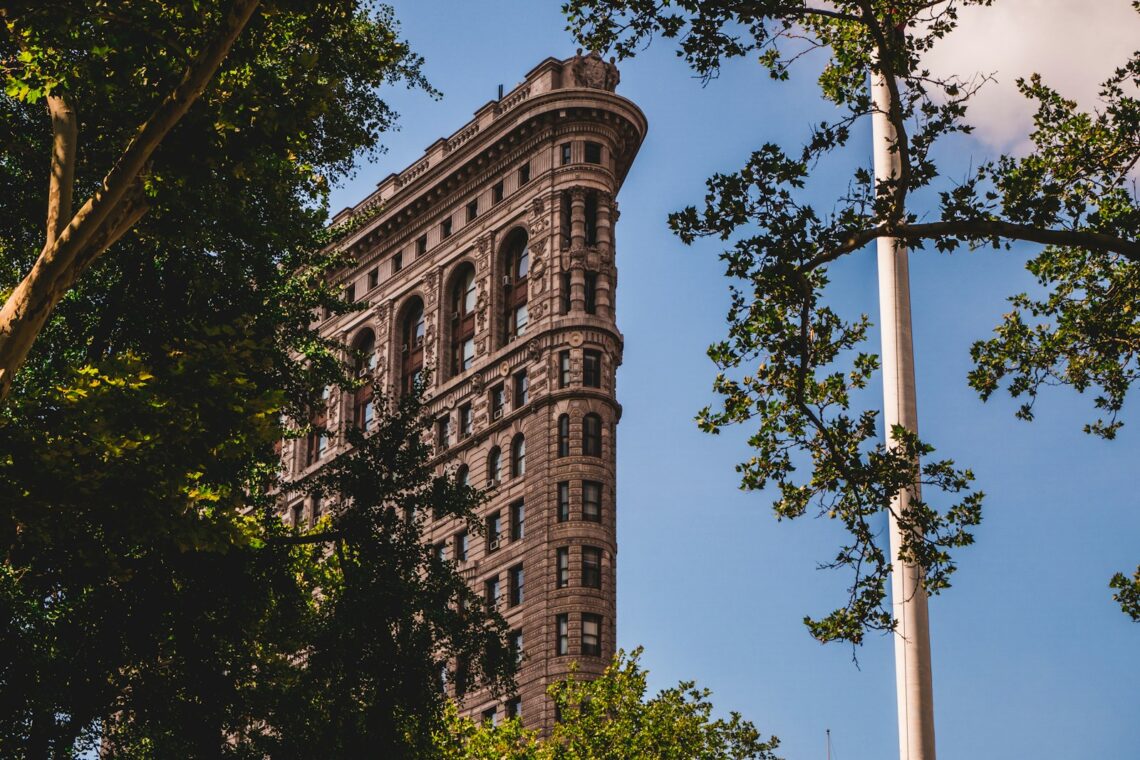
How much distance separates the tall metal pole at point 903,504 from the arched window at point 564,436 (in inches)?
2008

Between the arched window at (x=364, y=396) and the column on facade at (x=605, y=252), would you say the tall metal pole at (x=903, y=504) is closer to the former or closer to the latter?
the column on facade at (x=605, y=252)

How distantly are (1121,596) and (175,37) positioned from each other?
43.5 feet

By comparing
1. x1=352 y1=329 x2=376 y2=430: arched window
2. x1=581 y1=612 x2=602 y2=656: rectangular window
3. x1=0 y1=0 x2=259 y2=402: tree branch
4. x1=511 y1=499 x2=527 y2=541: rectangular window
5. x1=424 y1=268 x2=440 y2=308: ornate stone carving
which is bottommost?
x1=0 y1=0 x2=259 y2=402: tree branch

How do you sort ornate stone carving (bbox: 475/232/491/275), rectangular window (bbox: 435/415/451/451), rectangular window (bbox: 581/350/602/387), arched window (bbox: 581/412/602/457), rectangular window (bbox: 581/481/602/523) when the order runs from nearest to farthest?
rectangular window (bbox: 581/481/602/523) < arched window (bbox: 581/412/602/457) < rectangular window (bbox: 581/350/602/387) < rectangular window (bbox: 435/415/451/451) < ornate stone carving (bbox: 475/232/491/275)

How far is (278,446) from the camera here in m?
109

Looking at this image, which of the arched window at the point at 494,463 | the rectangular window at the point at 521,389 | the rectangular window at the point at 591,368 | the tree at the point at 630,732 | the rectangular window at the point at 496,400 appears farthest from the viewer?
the rectangular window at the point at 496,400

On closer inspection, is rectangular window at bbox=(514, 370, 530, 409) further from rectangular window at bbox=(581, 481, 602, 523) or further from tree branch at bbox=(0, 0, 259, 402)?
tree branch at bbox=(0, 0, 259, 402)

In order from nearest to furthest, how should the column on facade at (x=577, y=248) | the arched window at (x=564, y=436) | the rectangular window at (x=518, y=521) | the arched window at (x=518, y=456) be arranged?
1. the arched window at (x=564, y=436)
2. the rectangular window at (x=518, y=521)
3. the arched window at (x=518, y=456)
4. the column on facade at (x=577, y=248)

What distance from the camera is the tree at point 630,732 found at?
53.0m

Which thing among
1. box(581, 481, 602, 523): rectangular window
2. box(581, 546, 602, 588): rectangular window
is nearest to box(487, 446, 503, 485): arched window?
box(581, 481, 602, 523): rectangular window

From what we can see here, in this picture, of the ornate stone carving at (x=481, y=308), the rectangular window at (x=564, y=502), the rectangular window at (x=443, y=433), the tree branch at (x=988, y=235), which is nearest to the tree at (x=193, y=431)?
the tree branch at (x=988, y=235)

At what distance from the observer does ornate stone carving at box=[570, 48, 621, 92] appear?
9319cm

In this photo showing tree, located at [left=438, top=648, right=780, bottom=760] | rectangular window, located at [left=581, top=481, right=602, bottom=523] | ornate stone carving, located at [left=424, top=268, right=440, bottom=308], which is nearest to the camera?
tree, located at [left=438, top=648, right=780, bottom=760]

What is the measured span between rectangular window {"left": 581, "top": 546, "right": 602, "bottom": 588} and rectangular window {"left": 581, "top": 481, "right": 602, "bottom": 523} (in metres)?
1.68
